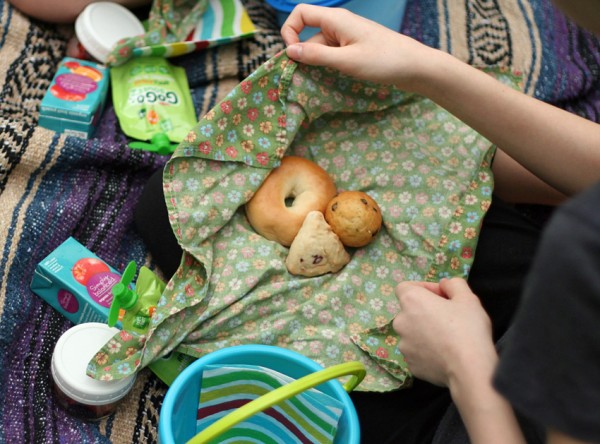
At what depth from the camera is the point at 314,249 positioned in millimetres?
937

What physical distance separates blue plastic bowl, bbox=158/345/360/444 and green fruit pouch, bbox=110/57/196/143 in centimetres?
55

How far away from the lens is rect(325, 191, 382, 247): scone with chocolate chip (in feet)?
3.12

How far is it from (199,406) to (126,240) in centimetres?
42

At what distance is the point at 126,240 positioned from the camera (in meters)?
1.11

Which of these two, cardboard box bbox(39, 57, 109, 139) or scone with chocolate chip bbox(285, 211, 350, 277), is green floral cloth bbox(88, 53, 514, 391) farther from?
cardboard box bbox(39, 57, 109, 139)

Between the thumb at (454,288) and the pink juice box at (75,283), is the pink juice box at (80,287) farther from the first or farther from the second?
the thumb at (454,288)

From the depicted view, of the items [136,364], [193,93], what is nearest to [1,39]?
[193,93]

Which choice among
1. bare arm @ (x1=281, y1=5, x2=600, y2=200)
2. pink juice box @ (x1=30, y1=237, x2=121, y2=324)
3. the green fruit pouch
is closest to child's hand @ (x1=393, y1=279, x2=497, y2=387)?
bare arm @ (x1=281, y1=5, x2=600, y2=200)

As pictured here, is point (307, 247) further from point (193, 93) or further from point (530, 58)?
point (530, 58)

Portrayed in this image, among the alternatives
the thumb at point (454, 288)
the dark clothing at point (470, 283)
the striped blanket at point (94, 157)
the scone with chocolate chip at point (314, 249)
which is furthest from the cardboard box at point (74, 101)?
the thumb at point (454, 288)

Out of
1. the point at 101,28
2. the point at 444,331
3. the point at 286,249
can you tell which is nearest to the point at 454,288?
the point at 444,331

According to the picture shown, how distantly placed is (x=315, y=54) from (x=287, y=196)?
22 centimetres

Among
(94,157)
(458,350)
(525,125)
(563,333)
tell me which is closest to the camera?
(563,333)

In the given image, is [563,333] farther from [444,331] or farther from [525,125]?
[525,125]
